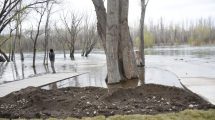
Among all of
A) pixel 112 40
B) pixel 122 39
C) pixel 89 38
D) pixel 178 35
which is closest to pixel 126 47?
pixel 122 39

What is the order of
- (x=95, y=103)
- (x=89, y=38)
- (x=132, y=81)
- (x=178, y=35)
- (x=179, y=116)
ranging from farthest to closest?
1. (x=178, y=35)
2. (x=89, y=38)
3. (x=132, y=81)
4. (x=95, y=103)
5. (x=179, y=116)

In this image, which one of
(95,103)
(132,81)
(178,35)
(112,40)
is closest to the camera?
(95,103)

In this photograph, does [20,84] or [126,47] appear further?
[20,84]

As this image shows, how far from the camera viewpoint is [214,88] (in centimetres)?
1205

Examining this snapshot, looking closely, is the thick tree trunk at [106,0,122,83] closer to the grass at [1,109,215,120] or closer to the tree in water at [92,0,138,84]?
the tree in water at [92,0,138,84]

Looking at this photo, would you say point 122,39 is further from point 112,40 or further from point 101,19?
point 112,40

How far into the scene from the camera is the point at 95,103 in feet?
29.5

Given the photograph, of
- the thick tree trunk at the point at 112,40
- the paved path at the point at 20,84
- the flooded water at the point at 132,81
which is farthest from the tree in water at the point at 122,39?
the paved path at the point at 20,84

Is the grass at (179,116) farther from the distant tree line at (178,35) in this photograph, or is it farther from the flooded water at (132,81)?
the distant tree line at (178,35)

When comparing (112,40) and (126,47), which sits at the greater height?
(112,40)

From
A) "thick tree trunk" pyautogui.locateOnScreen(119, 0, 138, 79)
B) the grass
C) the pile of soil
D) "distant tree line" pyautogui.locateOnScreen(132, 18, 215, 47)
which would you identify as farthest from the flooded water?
"distant tree line" pyautogui.locateOnScreen(132, 18, 215, 47)

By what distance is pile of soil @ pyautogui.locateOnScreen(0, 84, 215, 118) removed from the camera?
8125 millimetres

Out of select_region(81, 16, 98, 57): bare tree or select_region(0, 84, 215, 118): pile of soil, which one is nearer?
select_region(0, 84, 215, 118): pile of soil

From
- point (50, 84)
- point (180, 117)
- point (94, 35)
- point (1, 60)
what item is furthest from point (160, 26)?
point (180, 117)
